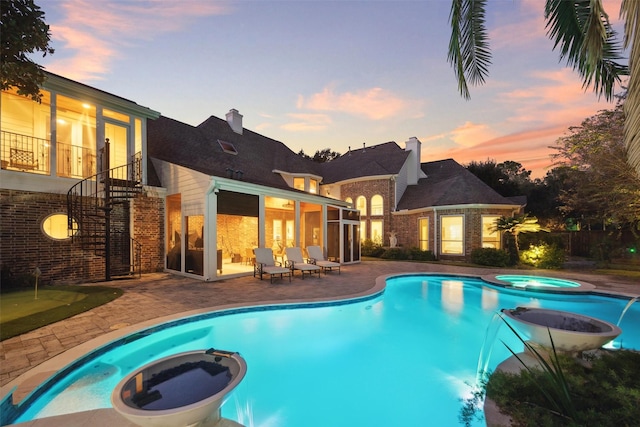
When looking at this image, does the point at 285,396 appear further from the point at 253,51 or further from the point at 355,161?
the point at 355,161

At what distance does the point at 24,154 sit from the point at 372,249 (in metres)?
17.3

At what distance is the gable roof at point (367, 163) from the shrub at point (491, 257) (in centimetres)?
792

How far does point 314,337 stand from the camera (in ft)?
19.5

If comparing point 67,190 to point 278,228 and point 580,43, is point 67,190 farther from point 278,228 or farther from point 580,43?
point 580,43

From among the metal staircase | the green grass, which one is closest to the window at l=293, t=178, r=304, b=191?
the metal staircase

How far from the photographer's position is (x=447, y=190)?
17.7 metres

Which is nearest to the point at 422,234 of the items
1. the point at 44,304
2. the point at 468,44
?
the point at 468,44

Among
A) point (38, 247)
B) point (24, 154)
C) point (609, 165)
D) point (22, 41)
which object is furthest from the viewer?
point (609, 165)

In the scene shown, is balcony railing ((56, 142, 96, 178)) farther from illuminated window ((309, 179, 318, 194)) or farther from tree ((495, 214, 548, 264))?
tree ((495, 214, 548, 264))

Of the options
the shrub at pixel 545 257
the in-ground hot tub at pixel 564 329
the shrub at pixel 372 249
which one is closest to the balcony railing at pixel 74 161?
the in-ground hot tub at pixel 564 329

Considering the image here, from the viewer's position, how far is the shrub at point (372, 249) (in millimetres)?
18891

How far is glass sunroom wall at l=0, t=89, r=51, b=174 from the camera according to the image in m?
8.55

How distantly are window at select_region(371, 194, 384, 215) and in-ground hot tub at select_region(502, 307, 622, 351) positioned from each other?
52.0ft

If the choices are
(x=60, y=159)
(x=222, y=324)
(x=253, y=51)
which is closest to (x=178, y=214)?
(x=60, y=159)
